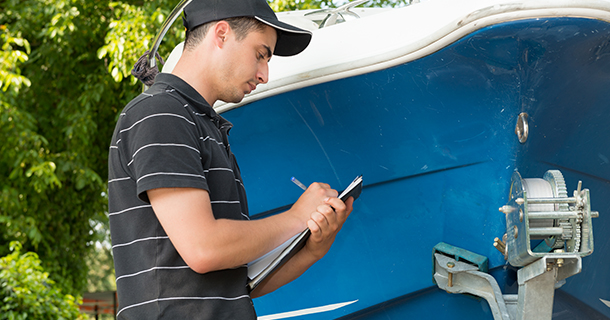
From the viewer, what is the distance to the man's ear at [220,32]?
1.28 m

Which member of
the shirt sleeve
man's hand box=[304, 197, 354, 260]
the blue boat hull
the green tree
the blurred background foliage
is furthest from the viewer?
the blurred background foliage

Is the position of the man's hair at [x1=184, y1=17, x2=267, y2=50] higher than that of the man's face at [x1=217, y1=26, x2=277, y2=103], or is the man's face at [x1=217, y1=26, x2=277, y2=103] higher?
the man's hair at [x1=184, y1=17, x2=267, y2=50]

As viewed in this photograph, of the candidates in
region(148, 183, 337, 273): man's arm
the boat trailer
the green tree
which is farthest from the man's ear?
the green tree

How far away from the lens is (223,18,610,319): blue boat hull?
4.64ft

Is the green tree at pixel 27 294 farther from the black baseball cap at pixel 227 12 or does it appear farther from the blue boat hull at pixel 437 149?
the black baseball cap at pixel 227 12

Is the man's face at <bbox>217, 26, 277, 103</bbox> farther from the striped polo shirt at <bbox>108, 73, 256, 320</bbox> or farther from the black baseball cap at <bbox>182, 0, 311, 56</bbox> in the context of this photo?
the striped polo shirt at <bbox>108, 73, 256, 320</bbox>

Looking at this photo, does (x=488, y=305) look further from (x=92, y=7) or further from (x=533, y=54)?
(x=92, y=7)

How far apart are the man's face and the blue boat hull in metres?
0.38

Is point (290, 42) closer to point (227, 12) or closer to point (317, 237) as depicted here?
point (227, 12)

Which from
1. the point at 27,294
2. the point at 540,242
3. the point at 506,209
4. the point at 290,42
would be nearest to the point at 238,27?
the point at 290,42

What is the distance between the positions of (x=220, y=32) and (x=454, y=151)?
0.76 m

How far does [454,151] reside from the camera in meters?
1.61

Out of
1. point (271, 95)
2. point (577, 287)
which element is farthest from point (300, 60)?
point (577, 287)

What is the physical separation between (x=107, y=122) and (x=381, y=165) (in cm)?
482
